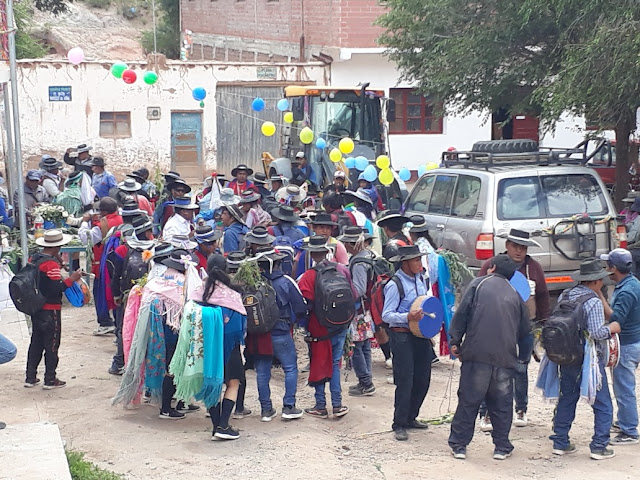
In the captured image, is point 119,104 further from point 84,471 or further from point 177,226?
point 84,471

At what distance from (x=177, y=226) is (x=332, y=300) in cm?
338

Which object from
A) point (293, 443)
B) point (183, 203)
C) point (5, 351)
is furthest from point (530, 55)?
point (5, 351)

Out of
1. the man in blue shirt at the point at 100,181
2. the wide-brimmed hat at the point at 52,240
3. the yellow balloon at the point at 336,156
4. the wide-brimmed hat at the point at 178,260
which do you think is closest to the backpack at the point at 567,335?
the wide-brimmed hat at the point at 178,260

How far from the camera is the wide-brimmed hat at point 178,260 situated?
8336 millimetres

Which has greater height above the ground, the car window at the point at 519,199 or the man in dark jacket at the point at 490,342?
the car window at the point at 519,199

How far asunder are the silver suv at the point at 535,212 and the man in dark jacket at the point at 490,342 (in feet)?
12.0

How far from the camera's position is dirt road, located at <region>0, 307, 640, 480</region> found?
7543 millimetres

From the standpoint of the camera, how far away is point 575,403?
307 inches

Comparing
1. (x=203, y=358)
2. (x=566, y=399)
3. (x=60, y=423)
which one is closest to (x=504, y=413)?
(x=566, y=399)

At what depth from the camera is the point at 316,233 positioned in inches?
377

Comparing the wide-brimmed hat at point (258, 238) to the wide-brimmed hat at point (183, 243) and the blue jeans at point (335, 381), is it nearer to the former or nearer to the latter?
the wide-brimmed hat at point (183, 243)

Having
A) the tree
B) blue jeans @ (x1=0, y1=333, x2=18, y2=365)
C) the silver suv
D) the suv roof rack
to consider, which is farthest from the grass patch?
the tree

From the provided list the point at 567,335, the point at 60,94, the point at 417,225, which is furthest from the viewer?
the point at 60,94

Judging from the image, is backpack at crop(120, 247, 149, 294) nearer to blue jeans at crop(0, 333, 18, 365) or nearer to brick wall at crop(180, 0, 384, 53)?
blue jeans at crop(0, 333, 18, 365)
